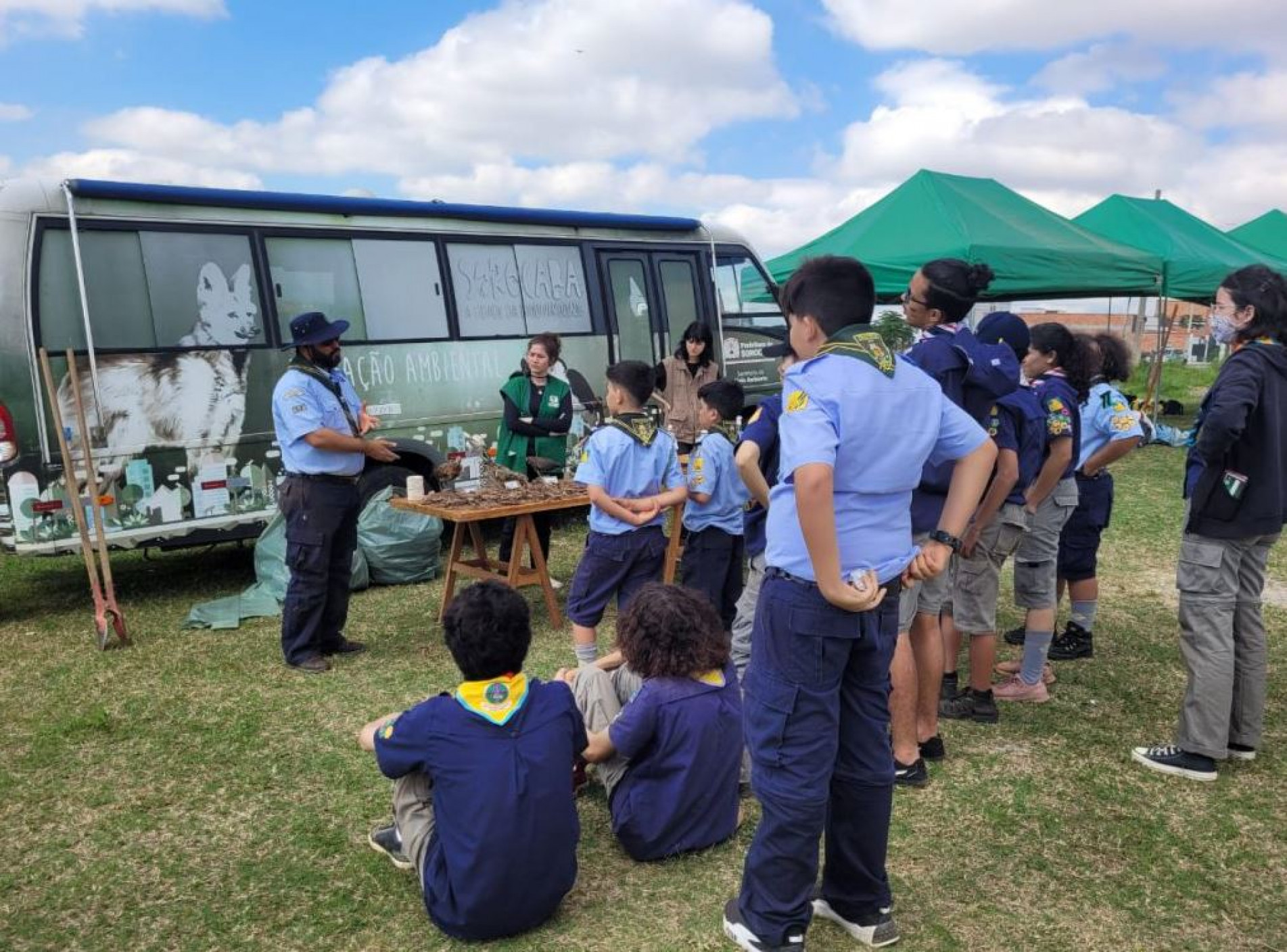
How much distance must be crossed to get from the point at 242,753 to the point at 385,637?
1.64 meters

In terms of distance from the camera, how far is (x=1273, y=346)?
12.4 ft

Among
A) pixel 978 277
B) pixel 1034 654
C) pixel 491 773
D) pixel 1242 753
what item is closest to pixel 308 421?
pixel 491 773

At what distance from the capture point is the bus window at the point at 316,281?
689 cm

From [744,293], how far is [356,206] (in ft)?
12.6

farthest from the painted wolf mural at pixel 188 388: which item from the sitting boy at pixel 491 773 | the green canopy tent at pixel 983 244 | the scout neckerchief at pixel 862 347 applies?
the green canopy tent at pixel 983 244

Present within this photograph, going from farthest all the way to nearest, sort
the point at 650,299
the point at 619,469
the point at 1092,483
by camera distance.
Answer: the point at 650,299 → the point at 1092,483 → the point at 619,469

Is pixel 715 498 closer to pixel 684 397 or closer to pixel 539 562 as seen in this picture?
pixel 539 562

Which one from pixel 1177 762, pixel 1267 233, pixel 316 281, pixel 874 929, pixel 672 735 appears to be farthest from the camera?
pixel 1267 233

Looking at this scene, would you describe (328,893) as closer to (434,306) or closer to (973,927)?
(973,927)

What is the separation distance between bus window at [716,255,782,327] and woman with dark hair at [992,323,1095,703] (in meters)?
4.88

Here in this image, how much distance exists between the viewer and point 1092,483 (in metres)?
5.42

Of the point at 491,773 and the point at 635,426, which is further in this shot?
the point at 635,426

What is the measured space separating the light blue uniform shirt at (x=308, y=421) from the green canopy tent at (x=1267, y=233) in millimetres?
19240

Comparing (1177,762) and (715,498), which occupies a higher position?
(715,498)
